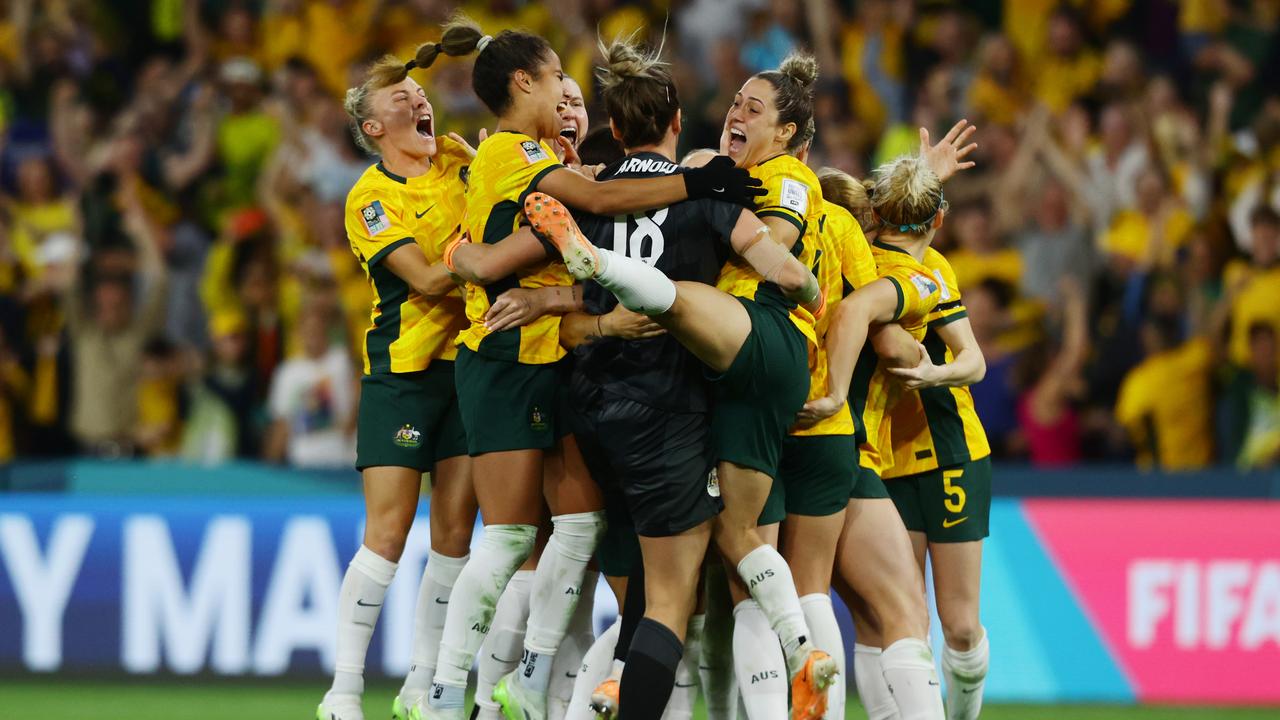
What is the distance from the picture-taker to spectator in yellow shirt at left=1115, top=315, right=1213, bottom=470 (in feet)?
33.3

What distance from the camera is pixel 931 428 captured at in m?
6.23

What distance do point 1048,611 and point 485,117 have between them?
17.3 feet

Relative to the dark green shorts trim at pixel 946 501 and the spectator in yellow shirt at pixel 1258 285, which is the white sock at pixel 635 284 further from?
the spectator in yellow shirt at pixel 1258 285

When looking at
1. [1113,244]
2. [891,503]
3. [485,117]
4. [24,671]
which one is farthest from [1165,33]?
[24,671]

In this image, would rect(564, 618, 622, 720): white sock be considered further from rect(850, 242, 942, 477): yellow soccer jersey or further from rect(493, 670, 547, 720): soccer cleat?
rect(850, 242, 942, 477): yellow soccer jersey

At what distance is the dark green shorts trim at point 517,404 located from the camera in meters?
5.68

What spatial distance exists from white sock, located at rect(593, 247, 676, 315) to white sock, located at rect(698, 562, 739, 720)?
4.29 ft

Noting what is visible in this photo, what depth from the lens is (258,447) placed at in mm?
10656

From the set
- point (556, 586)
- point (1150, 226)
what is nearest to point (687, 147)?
point (1150, 226)

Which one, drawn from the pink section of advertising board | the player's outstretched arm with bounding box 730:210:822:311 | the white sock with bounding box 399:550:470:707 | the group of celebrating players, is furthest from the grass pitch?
the player's outstretched arm with bounding box 730:210:822:311

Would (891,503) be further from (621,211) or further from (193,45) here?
(193,45)

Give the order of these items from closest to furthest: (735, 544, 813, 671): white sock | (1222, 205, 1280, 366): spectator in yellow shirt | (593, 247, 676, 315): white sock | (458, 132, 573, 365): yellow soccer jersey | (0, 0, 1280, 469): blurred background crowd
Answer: (593, 247, 676, 315): white sock → (735, 544, 813, 671): white sock → (458, 132, 573, 365): yellow soccer jersey → (1222, 205, 1280, 366): spectator in yellow shirt → (0, 0, 1280, 469): blurred background crowd

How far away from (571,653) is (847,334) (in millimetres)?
1590

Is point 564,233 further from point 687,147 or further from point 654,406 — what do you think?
point 687,147
